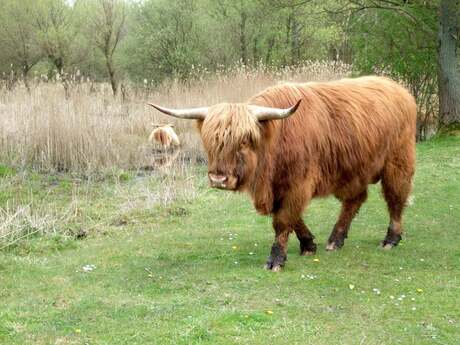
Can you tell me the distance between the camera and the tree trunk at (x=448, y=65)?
13.9 meters

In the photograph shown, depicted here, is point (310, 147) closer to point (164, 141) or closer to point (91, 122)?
point (91, 122)

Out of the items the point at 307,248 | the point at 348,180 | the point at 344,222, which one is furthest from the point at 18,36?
the point at 348,180

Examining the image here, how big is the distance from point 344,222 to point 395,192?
672 mm

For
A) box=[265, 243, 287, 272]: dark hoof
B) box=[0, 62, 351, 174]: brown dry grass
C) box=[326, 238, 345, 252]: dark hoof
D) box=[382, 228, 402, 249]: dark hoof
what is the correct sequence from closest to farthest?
box=[265, 243, 287, 272]: dark hoof < box=[326, 238, 345, 252]: dark hoof < box=[382, 228, 402, 249]: dark hoof < box=[0, 62, 351, 174]: brown dry grass

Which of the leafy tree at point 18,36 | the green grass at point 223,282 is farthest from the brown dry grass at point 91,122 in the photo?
the leafy tree at point 18,36

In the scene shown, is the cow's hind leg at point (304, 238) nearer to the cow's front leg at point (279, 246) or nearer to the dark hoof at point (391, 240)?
the cow's front leg at point (279, 246)

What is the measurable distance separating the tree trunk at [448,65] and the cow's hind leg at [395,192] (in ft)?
26.6

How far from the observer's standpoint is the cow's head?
5367 mm

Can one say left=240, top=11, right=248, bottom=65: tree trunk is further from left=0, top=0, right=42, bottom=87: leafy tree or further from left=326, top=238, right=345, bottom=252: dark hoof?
left=326, top=238, right=345, bottom=252: dark hoof

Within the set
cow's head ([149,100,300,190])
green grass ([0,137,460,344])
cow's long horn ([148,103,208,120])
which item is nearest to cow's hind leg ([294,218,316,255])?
green grass ([0,137,460,344])

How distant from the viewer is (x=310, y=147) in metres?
5.96

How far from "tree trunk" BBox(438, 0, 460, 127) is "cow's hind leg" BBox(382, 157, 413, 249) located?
8115mm

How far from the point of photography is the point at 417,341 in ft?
14.5

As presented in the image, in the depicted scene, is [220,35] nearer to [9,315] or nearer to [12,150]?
[12,150]
